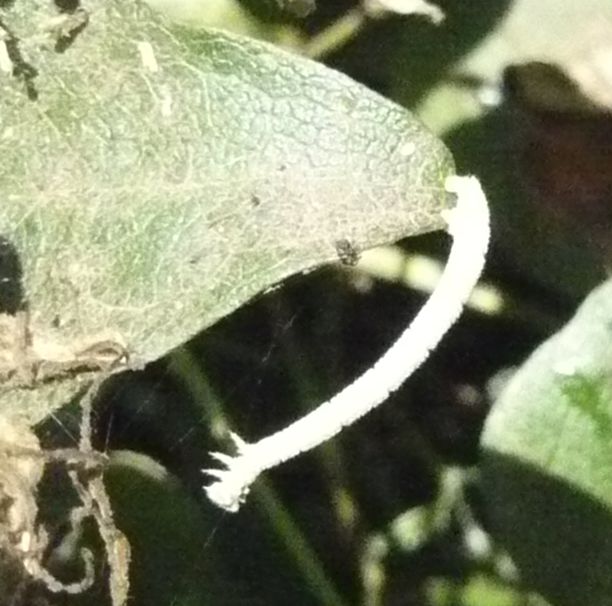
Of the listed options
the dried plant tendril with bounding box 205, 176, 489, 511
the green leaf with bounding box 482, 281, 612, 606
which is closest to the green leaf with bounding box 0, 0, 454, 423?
the dried plant tendril with bounding box 205, 176, 489, 511

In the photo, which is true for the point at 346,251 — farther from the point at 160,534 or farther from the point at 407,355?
the point at 160,534

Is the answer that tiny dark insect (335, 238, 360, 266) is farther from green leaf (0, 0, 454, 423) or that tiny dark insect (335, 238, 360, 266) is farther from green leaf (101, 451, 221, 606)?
green leaf (101, 451, 221, 606)

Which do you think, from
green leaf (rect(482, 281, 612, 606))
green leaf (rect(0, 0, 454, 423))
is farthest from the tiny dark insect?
green leaf (rect(482, 281, 612, 606))

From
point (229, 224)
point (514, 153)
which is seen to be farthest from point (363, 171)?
point (514, 153)

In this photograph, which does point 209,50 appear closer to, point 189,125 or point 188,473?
point 189,125

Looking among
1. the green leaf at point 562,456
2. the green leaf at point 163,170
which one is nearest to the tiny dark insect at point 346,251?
the green leaf at point 163,170

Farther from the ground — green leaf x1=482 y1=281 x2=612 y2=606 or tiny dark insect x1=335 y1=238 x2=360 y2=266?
tiny dark insect x1=335 y1=238 x2=360 y2=266

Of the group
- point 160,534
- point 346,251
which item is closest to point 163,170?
point 346,251
